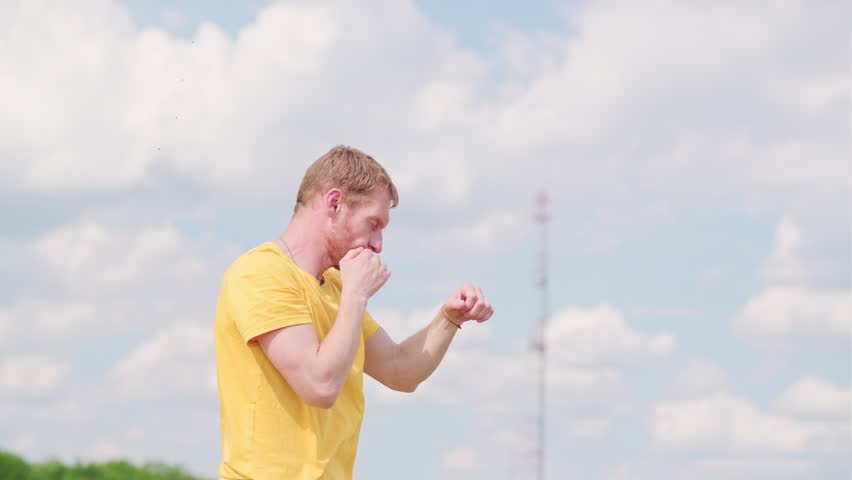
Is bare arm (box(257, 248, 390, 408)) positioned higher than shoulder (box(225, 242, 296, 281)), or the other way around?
shoulder (box(225, 242, 296, 281))

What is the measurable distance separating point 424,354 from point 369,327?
0.88 ft

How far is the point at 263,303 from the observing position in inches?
152

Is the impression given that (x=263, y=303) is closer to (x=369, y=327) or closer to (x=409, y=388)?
(x=369, y=327)

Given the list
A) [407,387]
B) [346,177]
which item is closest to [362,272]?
[346,177]

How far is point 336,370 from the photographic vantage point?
12.4 feet

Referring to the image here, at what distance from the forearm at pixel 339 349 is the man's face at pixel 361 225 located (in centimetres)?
29

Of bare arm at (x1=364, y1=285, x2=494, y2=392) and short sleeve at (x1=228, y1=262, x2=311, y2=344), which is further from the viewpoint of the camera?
bare arm at (x1=364, y1=285, x2=494, y2=392)

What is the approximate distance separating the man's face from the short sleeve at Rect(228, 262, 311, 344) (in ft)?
0.79

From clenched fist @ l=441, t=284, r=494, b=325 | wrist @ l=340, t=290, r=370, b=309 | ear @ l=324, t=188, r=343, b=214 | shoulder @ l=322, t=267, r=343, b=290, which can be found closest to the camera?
wrist @ l=340, t=290, r=370, b=309

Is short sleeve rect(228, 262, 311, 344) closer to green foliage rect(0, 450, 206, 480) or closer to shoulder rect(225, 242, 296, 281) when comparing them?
shoulder rect(225, 242, 296, 281)

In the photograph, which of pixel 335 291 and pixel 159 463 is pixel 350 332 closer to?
pixel 335 291

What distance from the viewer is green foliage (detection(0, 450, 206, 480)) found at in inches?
396

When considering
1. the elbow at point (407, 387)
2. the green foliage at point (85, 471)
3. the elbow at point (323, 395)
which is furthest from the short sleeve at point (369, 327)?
the green foliage at point (85, 471)

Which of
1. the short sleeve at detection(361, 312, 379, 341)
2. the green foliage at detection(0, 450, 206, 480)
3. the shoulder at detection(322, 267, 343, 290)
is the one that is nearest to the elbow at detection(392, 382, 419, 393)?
the short sleeve at detection(361, 312, 379, 341)
